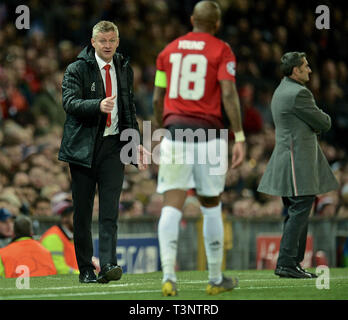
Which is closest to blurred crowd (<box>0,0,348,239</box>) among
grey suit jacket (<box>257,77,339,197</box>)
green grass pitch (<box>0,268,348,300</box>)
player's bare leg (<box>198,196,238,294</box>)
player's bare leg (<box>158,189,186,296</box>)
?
green grass pitch (<box>0,268,348,300</box>)

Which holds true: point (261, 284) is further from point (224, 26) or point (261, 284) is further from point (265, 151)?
point (224, 26)

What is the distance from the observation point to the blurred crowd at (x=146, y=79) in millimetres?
13656

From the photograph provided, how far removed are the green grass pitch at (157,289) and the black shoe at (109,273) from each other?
Answer: 0.26 ft

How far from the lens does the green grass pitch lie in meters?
7.18

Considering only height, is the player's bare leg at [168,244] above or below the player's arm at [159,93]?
below

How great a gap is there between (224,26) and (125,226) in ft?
28.7

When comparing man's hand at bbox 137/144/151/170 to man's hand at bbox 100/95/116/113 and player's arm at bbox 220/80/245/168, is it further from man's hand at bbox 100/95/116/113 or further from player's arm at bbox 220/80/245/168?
player's arm at bbox 220/80/245/168

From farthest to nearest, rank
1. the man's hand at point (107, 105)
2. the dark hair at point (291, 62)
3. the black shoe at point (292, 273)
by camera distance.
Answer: the dark hair at point (291, 62) → the black shoe at point (292, 273) → the man's hand at point (107, 105)

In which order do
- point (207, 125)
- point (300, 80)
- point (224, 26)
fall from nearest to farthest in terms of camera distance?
point (207, 125), point (300, 80), point (224, 26)

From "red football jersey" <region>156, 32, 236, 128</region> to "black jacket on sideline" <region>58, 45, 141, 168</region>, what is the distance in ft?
3.22

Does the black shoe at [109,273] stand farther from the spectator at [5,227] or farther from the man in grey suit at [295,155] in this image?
the spectator at [5,227]

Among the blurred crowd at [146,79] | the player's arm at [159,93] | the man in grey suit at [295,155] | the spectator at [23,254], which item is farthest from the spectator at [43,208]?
the player's arm at [159,93]
